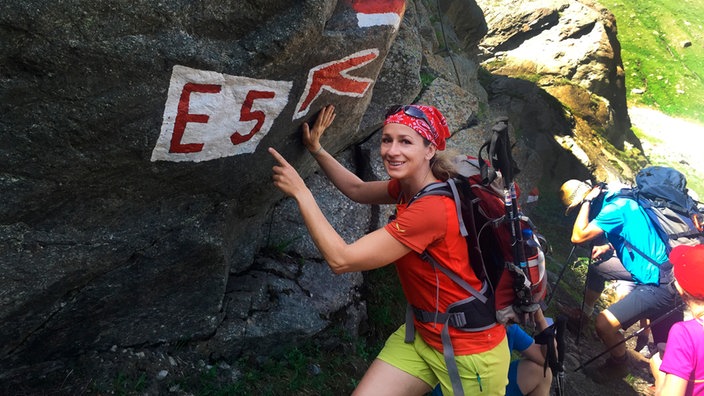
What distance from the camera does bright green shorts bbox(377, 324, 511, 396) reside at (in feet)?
11.7

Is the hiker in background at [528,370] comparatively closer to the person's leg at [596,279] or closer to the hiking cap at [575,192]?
Result: the hiking cap at [575,192]

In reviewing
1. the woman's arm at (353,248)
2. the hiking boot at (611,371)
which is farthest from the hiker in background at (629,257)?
the woman's arm at (353,248)

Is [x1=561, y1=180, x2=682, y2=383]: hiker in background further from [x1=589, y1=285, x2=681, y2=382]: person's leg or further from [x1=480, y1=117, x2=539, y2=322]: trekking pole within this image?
[x1=480, y1=117, x2=539, y2=322]: trekking pole

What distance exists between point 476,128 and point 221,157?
6768 mm

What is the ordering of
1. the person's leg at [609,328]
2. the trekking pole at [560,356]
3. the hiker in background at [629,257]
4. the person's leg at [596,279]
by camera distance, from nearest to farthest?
the trekking pole at [560,356]
the hiker in background at [629,257]
the person's leg at [609,328]
the person's leg at [596,279]

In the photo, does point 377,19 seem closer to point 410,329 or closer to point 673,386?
point 410,329

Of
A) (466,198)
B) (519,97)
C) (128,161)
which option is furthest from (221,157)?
(519,97)

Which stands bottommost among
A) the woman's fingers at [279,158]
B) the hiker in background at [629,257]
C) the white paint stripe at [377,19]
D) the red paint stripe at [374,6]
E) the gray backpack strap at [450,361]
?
the hiker in background at [629,257]

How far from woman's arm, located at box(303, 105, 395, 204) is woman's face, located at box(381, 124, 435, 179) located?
2.33 feet

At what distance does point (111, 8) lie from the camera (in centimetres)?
298

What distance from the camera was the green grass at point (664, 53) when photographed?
41.1m

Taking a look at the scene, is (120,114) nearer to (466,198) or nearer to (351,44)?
(351,44)

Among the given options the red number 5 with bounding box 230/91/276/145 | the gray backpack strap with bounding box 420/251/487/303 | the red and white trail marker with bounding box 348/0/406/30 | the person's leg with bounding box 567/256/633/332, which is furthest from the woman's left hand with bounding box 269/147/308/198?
the person's leg with bounding box 567/256/633/332

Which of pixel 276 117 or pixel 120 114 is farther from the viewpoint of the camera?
pixel 276 117
